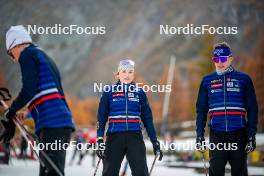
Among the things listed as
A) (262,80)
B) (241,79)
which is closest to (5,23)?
(241,79)

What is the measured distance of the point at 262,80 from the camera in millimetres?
36688

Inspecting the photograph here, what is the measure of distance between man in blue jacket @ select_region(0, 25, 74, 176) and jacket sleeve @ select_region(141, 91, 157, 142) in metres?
1.94

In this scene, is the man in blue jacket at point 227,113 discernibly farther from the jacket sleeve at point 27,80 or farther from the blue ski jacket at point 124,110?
the jacket sleeve at point 27,80

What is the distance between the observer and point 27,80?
14.8ft

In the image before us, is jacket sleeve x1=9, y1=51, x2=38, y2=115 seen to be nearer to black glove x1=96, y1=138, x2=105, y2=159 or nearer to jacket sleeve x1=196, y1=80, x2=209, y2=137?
black glove x1=96, y1=138, x2=105, y2=159

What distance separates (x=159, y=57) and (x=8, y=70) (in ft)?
605

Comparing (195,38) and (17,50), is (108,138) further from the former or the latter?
(195,38)

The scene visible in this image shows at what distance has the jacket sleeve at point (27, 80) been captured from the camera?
4492 millimetres

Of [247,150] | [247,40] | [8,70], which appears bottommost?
[247,150]

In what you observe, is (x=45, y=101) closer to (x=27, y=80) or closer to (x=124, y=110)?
(x=27, y=80)

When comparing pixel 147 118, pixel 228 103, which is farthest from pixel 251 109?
pixel 147 118

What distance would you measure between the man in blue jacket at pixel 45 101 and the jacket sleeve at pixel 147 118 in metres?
1.94

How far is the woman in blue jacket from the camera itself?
6.19 metres

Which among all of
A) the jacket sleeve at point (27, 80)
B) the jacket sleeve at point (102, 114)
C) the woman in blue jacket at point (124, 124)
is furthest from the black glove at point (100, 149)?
the jacket sleeve at point (27, 80)
